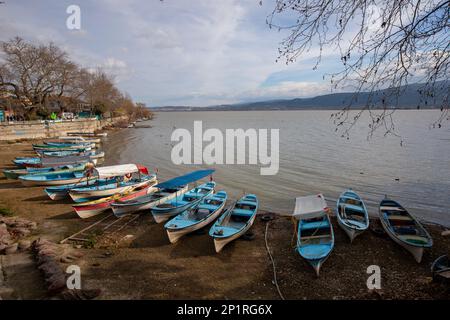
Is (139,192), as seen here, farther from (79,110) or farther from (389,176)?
(79,110)

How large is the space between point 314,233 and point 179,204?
7202 mm

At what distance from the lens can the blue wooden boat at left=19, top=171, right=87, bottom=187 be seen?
21.5 meters

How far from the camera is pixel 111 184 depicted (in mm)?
19297

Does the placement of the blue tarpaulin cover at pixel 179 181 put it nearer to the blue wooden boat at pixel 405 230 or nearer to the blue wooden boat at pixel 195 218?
the blue wooden boat at pixel 195 218

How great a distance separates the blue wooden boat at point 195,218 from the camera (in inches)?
508

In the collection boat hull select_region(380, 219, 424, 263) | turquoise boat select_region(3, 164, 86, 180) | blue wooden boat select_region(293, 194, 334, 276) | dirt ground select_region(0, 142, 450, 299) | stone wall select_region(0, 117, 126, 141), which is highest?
stone wall select_region(0, 117, 126, 141)

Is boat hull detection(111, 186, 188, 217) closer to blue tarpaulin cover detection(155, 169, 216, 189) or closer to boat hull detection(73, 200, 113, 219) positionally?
boat hull detection(73, 200, 113, 219)

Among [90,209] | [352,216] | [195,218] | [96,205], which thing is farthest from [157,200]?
[352,216]

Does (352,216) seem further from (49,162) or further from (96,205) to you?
(49,162)

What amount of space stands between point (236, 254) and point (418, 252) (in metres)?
6.87

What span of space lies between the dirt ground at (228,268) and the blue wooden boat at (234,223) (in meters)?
0.58

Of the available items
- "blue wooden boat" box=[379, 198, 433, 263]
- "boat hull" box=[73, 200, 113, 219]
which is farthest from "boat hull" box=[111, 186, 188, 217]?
"blue wooden boat" box=[379, 198, 433, 263]

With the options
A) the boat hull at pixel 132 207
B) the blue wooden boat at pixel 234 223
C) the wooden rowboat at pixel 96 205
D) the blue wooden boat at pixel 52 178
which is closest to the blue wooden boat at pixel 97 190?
the wooden rowboat at pixel 96 205

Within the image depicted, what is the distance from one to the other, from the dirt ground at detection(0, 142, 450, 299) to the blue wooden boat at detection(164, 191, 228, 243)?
1.74ft
